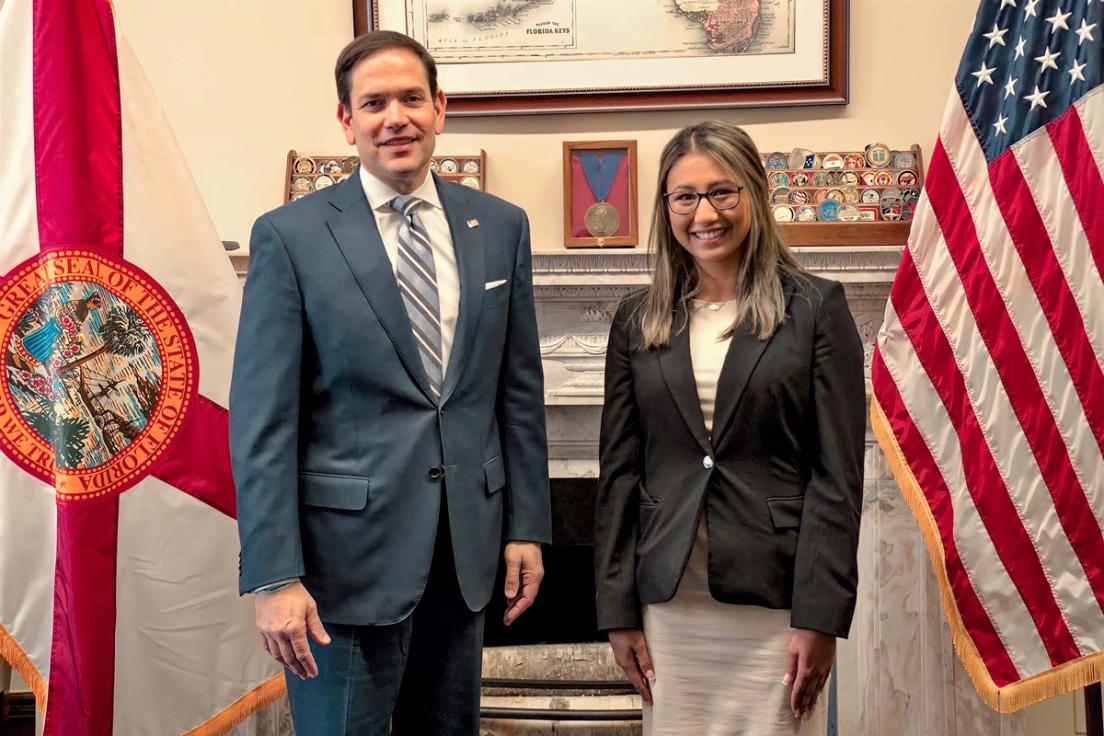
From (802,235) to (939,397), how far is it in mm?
582

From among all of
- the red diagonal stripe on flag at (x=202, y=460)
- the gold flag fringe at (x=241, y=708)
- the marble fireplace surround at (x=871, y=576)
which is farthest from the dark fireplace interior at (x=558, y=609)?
the red diagonal stripe on flag at (x=202, y=460)

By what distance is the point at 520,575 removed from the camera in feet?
5.30

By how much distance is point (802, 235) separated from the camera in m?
2.68

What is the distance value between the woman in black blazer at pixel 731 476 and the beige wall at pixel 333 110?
4.06 feet

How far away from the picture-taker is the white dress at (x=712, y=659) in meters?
1.60

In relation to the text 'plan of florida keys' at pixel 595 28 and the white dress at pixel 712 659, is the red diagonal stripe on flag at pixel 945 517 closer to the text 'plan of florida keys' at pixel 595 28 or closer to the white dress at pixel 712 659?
the white dress at pixel 712 659

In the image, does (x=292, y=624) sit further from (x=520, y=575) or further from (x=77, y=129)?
(x=77, y=129)

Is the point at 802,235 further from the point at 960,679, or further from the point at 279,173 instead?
the point at 279,173

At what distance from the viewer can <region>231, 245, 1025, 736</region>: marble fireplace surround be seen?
2.78 meters

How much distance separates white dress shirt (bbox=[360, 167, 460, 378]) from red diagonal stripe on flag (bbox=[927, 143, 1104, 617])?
52.2 inches

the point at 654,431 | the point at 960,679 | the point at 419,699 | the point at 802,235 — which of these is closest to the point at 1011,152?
the point at 802,235

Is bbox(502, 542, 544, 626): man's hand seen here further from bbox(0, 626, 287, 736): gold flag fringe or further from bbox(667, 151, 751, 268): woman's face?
Answer: bbox(0, 626, 287, 736): gold flag fringe

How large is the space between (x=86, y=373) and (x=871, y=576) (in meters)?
2.07

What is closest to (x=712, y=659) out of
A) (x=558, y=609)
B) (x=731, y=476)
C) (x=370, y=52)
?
(x=731, y=476)
